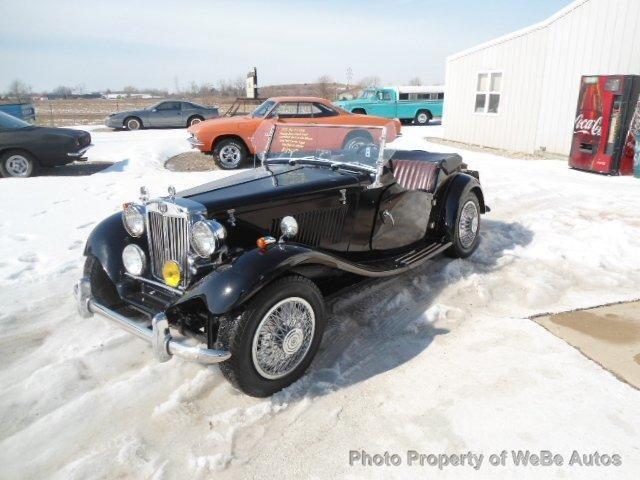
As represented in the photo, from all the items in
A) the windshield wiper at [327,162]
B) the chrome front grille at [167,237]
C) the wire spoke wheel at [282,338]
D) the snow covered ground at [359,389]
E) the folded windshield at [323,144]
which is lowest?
the snow covered ground at [359,389]

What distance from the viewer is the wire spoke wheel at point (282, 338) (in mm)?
2891

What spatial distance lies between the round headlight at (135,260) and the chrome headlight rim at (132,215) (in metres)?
0.14

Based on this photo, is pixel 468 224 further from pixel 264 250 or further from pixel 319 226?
pixel 264 250

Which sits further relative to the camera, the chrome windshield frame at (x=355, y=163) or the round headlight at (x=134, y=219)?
the chrome windshield frame at (x=355, y=163)

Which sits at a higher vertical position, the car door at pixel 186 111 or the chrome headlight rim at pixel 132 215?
the car door at pixel 186 111

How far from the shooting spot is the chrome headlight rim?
3504 mm

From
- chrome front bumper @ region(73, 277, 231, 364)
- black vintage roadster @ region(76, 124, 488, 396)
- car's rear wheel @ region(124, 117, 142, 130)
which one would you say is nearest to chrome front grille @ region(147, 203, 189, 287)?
black vintage roadster @ region(76, 124, 488, 396)

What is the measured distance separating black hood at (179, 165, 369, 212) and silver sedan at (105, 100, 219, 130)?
17244 mm

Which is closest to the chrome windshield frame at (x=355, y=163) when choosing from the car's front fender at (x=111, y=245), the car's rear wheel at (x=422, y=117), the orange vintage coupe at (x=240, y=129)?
the car's front fender at (x=111, y=245)

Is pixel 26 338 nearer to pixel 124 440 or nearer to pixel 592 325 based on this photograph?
pixel 124 440

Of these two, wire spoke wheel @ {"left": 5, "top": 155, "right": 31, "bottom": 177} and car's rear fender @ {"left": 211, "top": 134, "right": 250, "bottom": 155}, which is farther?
car's rear fender @ {"left": 211, "top": 134, "right": 250, "bottom": 155}

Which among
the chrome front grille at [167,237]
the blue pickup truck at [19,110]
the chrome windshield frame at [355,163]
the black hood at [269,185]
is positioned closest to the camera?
the chrome front grille at [167,237]

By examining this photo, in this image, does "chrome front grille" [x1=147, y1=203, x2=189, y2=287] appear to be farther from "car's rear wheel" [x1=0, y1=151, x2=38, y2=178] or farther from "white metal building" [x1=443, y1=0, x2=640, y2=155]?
"white metal building" [x1=443, y1=0, x2=640, y2=155]

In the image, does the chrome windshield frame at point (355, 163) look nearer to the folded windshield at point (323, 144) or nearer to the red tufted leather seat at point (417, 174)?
the folded windshield at point (323, 144)
